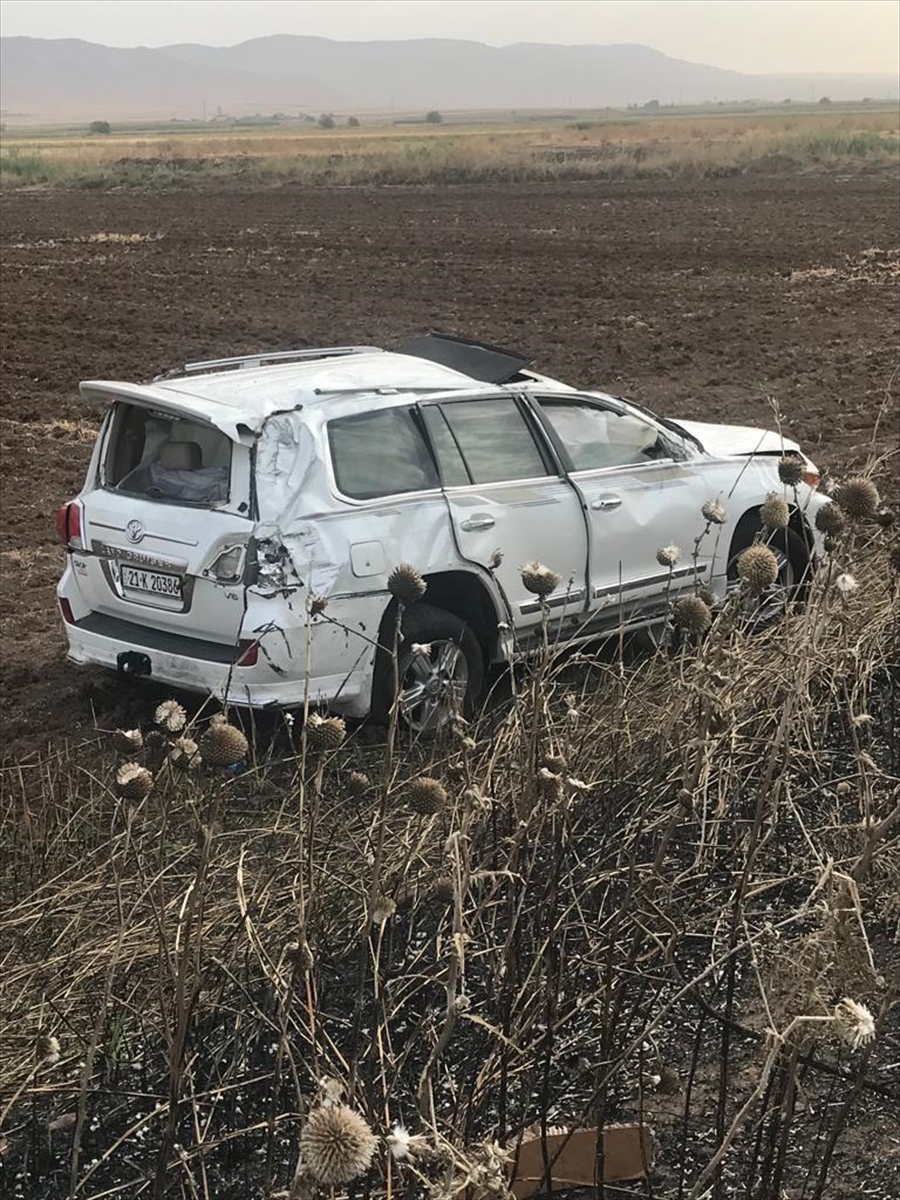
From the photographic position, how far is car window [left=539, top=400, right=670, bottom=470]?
7.53m

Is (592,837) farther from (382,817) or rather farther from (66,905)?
(382,817)

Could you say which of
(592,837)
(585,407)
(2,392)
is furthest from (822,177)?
(592,837)

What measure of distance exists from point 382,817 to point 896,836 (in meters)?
2.47

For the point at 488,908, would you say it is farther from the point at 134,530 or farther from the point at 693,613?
the point at 134,530

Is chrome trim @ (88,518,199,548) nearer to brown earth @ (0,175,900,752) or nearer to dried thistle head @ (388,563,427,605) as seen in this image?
brown earth @ (0,175,900,752)

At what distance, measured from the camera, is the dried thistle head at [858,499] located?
3.28 metres

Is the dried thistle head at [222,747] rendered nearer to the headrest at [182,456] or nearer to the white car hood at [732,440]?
the headrest at [182,456]

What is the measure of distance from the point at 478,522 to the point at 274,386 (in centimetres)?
118

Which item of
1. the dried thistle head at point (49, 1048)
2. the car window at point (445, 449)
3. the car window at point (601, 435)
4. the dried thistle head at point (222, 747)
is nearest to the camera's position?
the dried thistle head at point (49, 1048)

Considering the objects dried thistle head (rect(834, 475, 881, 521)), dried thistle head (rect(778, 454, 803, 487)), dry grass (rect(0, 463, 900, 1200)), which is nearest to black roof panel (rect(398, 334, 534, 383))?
dry grass (rect(0, 463, 900, 1200))

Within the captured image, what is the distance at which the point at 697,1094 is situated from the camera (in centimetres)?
366

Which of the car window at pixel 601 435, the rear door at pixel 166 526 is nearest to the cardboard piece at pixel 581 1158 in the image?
the rear door at pixel 166 526

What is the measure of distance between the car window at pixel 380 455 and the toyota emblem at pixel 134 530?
0.97 meters

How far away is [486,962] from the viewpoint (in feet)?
12.9
